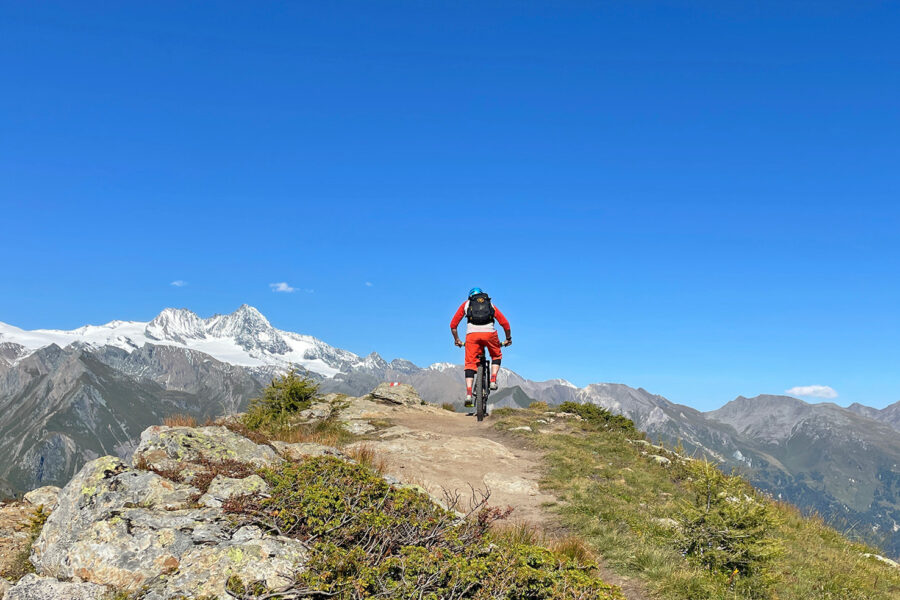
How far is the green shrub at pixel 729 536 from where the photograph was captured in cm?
780

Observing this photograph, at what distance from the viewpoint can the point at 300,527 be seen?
236 inches

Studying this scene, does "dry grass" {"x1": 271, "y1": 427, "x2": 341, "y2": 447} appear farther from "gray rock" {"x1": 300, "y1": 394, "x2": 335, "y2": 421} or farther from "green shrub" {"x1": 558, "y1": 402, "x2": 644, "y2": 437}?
"green shrub" {"x1": 558, "y1": 402, "x2": 644, "y2": 437}

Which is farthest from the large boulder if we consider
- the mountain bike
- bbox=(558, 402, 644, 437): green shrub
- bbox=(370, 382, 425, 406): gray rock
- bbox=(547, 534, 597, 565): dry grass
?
bbox=(370, 382, 425, 406): gray rock

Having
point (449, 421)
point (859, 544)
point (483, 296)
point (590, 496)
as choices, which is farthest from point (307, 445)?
point (859, 544)

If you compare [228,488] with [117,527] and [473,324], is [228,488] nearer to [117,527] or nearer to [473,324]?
[117,527]

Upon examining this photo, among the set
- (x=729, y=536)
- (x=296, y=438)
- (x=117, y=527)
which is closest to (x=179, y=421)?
(x=296, y=438)

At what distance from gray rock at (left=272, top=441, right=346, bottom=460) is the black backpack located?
25.9 feet

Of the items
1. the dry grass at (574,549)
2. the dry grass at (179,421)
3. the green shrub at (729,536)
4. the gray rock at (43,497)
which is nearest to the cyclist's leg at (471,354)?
the dry grass at (179,421)

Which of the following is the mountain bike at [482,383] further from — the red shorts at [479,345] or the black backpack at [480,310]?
the black backpack at [480,310]

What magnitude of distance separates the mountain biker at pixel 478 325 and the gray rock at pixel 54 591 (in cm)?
1362

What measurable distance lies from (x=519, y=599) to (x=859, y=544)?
1150cm

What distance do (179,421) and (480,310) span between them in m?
9.97

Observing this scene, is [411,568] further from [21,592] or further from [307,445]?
[307,445]

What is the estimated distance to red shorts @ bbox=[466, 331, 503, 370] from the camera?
1833 centimetres
